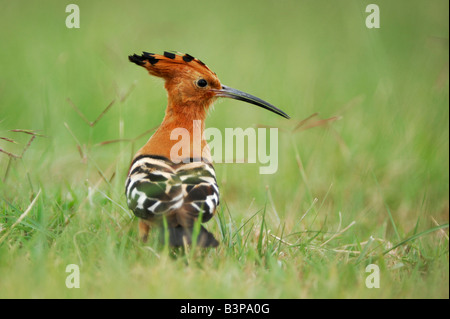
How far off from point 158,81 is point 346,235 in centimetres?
128

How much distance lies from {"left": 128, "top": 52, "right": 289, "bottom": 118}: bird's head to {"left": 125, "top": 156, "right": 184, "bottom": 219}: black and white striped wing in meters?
0.51

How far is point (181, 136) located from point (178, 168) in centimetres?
26

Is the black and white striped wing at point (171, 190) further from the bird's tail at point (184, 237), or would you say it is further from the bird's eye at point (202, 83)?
the bird's eye at point (202, 83)

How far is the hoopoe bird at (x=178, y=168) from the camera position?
2311 millimetres

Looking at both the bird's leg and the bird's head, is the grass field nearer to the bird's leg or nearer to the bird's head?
the bird's leg

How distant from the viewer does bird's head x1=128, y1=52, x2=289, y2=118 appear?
9.37ft

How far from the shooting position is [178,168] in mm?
2531

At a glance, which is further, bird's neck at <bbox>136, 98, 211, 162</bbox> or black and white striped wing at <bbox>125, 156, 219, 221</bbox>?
bird's neck at <bbox>136, 98, 211, 162</bbox>

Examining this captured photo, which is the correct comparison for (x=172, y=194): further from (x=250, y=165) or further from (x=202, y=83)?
(x=250, y=165)

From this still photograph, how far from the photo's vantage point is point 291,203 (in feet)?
11.7

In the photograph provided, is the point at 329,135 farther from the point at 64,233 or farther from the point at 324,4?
the point at 324,4

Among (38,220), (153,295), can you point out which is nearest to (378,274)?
(153,295)

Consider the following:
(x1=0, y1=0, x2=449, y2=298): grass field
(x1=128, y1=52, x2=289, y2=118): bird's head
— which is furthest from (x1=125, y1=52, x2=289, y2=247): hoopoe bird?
(x1=0, y1=0, x2=449, y2=298): grass field

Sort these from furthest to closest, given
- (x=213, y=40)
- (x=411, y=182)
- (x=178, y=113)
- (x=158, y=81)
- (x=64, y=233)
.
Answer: (x=213, y=40) → (x=411, y=182) → (x=158, y=81) → (x=178, y=113) → (x=64, y=233)
